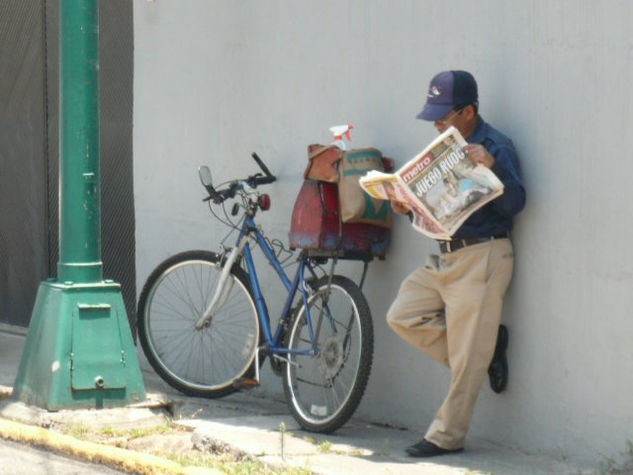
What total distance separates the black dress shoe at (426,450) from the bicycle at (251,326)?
0.52 metres

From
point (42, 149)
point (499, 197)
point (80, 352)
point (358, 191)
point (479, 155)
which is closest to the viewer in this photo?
point (479, 155)

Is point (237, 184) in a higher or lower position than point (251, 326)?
higher

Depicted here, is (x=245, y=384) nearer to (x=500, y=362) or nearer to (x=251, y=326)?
(x=251, y=326)

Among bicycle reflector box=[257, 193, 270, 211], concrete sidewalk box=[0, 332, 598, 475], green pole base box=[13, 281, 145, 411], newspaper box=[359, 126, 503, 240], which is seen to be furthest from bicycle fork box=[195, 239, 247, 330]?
newspaper box=[359, 126, 503, 240]

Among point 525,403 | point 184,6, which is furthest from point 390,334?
point 184,6

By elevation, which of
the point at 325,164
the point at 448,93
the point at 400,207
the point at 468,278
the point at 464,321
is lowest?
the point at 464,321

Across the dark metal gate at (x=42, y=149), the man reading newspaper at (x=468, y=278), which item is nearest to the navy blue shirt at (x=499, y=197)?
the man reading newspaper at (x=468, y=278)

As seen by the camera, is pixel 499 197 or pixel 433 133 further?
pixel 433 133

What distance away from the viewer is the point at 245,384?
327 inches

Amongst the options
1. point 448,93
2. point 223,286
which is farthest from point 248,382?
point 448,93

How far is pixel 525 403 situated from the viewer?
270 inches

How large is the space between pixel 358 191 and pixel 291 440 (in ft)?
4.44

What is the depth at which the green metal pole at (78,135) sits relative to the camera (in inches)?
307

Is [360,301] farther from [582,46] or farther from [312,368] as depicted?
[582,46]
